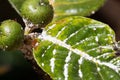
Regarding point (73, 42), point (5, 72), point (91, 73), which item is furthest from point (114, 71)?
point (5, 72)

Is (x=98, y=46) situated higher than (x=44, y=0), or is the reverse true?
(x=44, y=0)

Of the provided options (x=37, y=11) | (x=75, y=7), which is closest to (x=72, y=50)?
(x=37, y=11)

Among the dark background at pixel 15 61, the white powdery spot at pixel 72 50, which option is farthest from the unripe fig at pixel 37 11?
the dark background at pixel 15 61

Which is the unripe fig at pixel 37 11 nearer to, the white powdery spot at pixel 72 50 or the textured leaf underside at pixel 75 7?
the white powdery spot at pixel 72 50

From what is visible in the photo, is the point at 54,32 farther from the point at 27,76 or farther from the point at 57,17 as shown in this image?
the point at 27,76

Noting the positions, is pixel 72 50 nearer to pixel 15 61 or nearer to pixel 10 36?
pixel 10 36

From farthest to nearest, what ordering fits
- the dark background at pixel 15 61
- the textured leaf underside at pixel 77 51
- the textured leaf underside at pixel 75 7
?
the dark background at pixel 15 61, the textured leaf underside at pixel 75 7, the textured leaf underside at pixel 77 51
